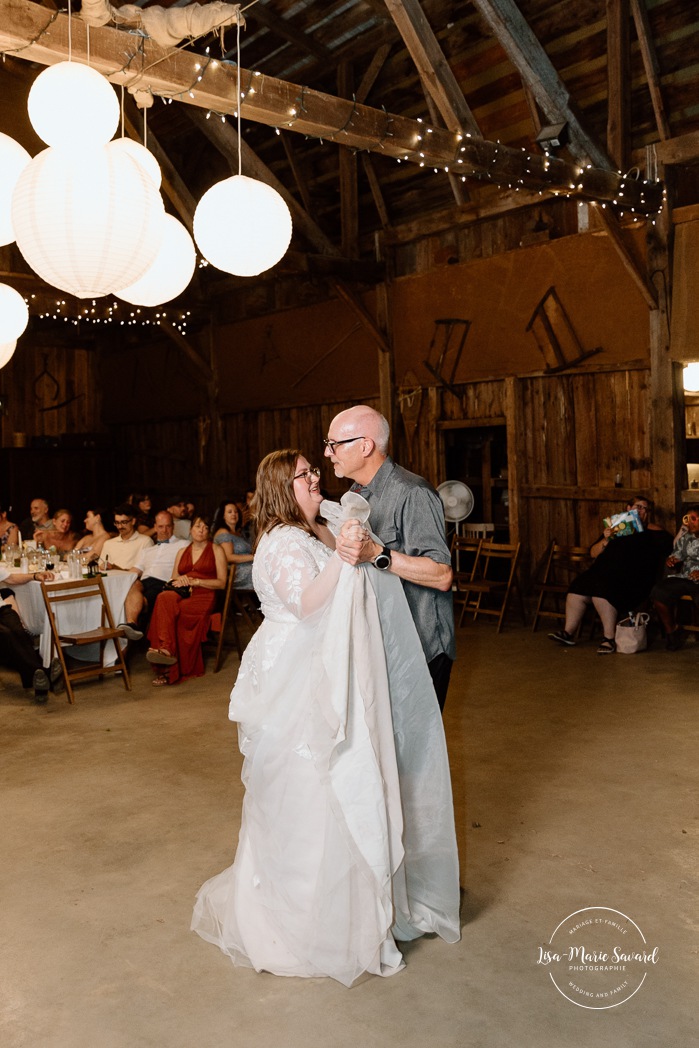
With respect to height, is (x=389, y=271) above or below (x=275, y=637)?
above

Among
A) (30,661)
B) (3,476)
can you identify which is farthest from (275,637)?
(3,476)

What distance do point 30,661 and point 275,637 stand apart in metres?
3.90

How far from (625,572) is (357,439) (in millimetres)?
4592

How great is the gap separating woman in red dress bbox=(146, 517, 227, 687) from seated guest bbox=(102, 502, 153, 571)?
530mm

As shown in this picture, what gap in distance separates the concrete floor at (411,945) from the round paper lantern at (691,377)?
110 inches

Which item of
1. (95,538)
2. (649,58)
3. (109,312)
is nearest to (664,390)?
(649,58)

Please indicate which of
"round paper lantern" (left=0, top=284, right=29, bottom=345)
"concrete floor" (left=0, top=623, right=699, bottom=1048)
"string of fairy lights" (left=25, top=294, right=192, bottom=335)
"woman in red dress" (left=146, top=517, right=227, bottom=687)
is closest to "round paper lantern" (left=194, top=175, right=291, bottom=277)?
"round paper lantern" (left=0, top=284, right=29, bottom=345)

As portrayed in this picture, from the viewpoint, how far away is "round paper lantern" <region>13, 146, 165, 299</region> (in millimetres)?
2832

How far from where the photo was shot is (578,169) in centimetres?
619

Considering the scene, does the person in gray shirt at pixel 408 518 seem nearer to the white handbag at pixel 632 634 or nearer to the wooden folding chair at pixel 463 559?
the white handbag at pixel 632 634

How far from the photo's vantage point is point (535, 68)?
6617 mm

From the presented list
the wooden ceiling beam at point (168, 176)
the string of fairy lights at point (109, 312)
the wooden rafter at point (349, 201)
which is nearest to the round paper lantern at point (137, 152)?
the wooden ceiling beam at point (168, 176)

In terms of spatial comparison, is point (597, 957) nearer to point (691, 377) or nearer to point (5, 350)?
point (5, 350)

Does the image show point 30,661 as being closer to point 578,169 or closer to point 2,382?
point 578,169
